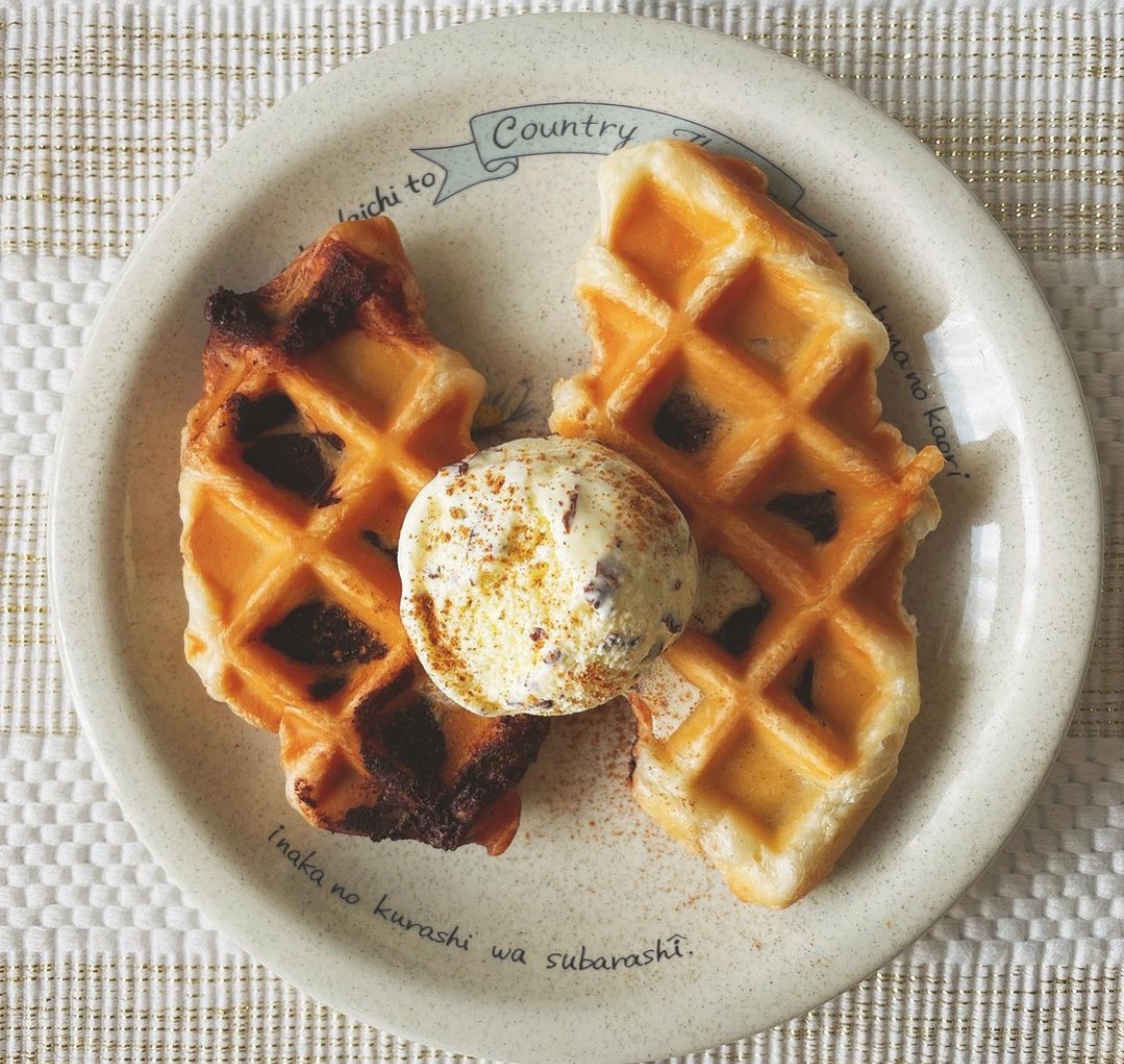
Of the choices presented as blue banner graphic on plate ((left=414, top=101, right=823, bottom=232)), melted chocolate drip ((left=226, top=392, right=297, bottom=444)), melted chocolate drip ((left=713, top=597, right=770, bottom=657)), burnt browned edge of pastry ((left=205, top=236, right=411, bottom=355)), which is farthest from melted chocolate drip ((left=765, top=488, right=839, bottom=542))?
melted chocolate drip ((left=226, top=392, right=297, bottom=444))

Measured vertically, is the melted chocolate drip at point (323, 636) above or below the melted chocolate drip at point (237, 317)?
below

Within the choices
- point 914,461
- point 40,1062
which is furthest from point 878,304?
point 40,1062

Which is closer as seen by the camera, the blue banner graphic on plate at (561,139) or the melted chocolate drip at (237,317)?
the melted chocolate drip at (237,317)

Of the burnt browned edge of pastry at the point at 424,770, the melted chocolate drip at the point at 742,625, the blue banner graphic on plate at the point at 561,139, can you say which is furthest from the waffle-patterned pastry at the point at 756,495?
the burnt browned edge of pastry at the point at 424,770

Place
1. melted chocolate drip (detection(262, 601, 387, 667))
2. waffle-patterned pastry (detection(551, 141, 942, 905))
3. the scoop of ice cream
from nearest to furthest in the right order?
the scoop of ice cream, waffle-patterned pastry (detection(551, 141, 942, 905)), melted chocolate drip (detection(262, 601, 387, 667))

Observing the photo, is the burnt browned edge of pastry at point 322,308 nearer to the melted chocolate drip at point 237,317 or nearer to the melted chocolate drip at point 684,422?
the melted chocolate drip at point 237,317

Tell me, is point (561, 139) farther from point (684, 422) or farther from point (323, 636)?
point (323, 636)

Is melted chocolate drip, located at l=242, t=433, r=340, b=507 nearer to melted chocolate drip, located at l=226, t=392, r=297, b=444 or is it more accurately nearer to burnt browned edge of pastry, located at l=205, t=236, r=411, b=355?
melted chocolate drip, located at l=226, t=392, r=297, b=444
